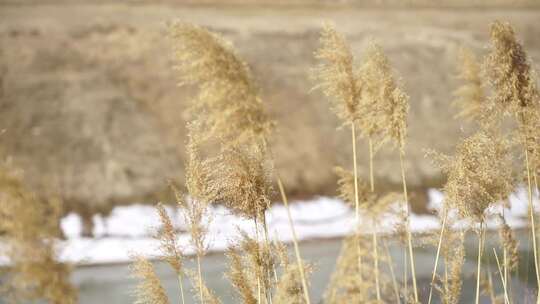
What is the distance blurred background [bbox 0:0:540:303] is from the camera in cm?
1903

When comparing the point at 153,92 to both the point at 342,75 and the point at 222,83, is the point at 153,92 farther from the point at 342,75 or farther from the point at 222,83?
the point at 222,83

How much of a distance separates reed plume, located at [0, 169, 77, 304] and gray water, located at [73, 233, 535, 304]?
6069 millimetres

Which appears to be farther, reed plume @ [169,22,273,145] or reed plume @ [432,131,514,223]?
reed plume @ [432,131,514,223]

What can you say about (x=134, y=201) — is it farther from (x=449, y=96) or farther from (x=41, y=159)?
(x=449, y=96)

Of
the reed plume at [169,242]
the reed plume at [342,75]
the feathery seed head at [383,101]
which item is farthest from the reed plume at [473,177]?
the reed plume at [169,242]

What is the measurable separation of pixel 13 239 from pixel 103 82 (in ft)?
64.7

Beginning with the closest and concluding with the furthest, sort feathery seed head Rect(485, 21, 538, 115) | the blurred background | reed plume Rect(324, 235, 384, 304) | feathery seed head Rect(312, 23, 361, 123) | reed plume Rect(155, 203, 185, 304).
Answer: reed plume Rect(324, 235, 384, 304), feathery seed head Rect(312, 23, 361, 123), feathery seed head Rect(485, 21, 538, 115), reed plume Rect(155, 203, 185, 304), the blurred background

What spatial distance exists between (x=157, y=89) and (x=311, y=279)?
12975mm

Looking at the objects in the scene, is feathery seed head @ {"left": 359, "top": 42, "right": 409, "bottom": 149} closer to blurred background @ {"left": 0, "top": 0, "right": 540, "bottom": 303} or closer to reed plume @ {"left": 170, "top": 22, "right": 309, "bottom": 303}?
reed plume @ {"left": 170, "top": 22, "right": 309, "bottom": 303}

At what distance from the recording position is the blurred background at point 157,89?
1903 centimetres

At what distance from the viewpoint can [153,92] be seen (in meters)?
22.2

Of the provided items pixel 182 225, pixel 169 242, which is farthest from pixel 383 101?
pixel 182 225

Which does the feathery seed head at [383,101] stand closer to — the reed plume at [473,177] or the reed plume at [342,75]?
the reed plume at [342,75]

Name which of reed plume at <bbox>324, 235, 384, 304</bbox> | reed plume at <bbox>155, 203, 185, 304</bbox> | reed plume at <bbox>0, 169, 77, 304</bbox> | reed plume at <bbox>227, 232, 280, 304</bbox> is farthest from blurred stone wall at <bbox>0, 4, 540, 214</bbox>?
reed plume at <bbox>0, 169, 77, 304</bbox>
